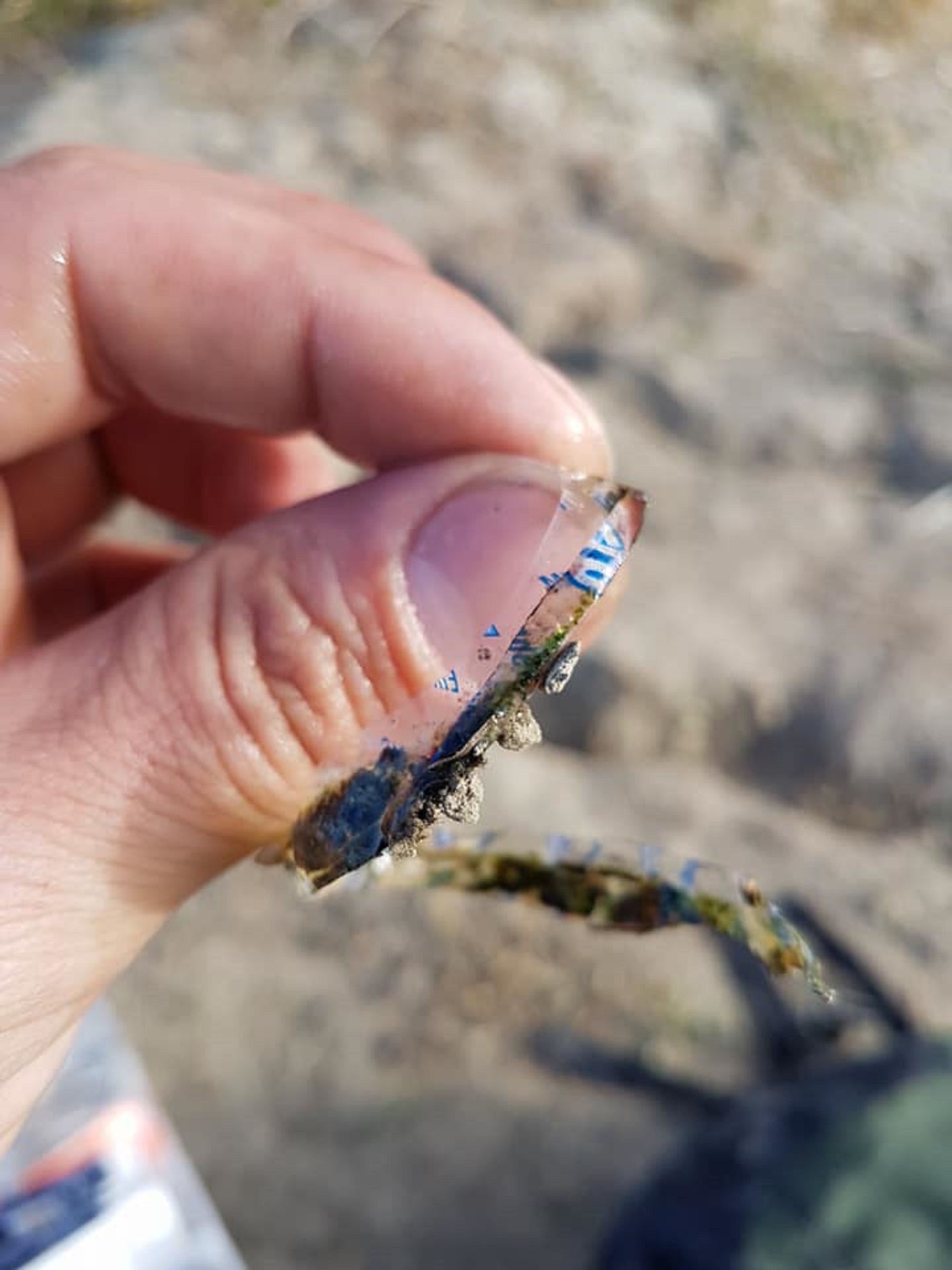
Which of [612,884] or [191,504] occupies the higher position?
[191,504]

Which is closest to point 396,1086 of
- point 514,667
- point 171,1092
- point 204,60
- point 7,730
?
point 171,1092

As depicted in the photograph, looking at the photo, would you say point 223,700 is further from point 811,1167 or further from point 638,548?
point 638,548

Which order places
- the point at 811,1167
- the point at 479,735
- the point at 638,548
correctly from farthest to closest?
the point at 638,548 → the point at 811,1167 → the point at 479,735

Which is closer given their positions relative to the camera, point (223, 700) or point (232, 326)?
point (223, 700)

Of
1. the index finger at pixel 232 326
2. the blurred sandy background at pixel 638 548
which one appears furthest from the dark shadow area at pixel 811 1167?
the index finger at pixel 232 326

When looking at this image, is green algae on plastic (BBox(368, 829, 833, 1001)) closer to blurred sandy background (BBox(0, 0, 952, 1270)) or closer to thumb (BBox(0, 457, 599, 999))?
thumb (BBox(0, 457, 599, 999))

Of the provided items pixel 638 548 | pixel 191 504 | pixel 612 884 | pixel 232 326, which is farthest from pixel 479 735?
pixel 638 548

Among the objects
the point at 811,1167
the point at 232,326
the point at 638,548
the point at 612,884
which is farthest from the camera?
the point at 638,548

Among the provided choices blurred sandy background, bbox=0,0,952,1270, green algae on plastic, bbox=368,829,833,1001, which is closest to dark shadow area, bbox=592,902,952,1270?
blurred sandy background, bbox=0,0,952,1270
